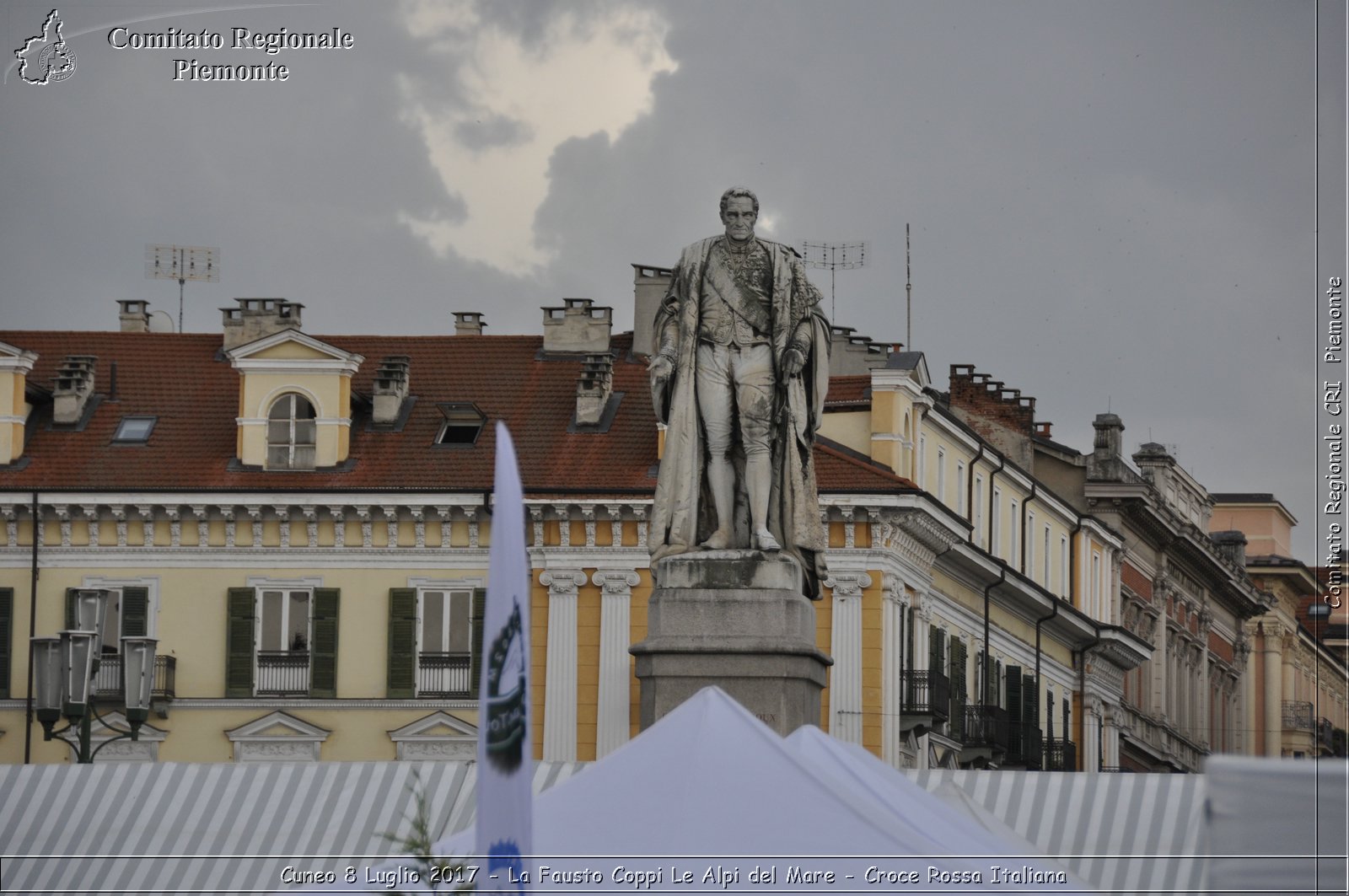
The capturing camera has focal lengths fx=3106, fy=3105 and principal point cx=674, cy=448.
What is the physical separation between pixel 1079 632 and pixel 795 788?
55797 mm

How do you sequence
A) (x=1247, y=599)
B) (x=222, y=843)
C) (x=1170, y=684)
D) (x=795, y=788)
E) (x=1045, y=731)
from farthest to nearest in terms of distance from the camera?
1. (x=1247, y=599)
2. (x=1170, y=684)
3. (x=1045, y=731)
4. (x=222, y=843)
5. (x=795, y=788)

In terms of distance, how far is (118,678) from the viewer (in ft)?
174

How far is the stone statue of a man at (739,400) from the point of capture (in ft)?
57.5

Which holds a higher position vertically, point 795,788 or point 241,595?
point 241,595

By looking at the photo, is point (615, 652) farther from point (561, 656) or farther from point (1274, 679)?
point (1274, 679)

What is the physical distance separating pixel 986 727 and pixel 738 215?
42635mm

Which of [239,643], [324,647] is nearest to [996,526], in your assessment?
[324,647]

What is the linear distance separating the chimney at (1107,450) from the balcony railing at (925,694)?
2154 cm

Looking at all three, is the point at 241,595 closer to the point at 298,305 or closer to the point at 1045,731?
the point at 298,305

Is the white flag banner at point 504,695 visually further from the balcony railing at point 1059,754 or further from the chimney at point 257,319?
the balcony railing at point 1059,754

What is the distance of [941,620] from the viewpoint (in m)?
58.5

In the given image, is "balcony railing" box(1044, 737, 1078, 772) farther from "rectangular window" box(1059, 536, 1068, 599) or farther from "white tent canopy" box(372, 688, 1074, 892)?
"white tent canopy" box(372, 688, 1074, 892)

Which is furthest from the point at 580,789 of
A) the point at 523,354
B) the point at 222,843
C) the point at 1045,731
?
the point at 1045,731

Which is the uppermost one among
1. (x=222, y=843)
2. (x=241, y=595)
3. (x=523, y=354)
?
(x=523, y=354)
